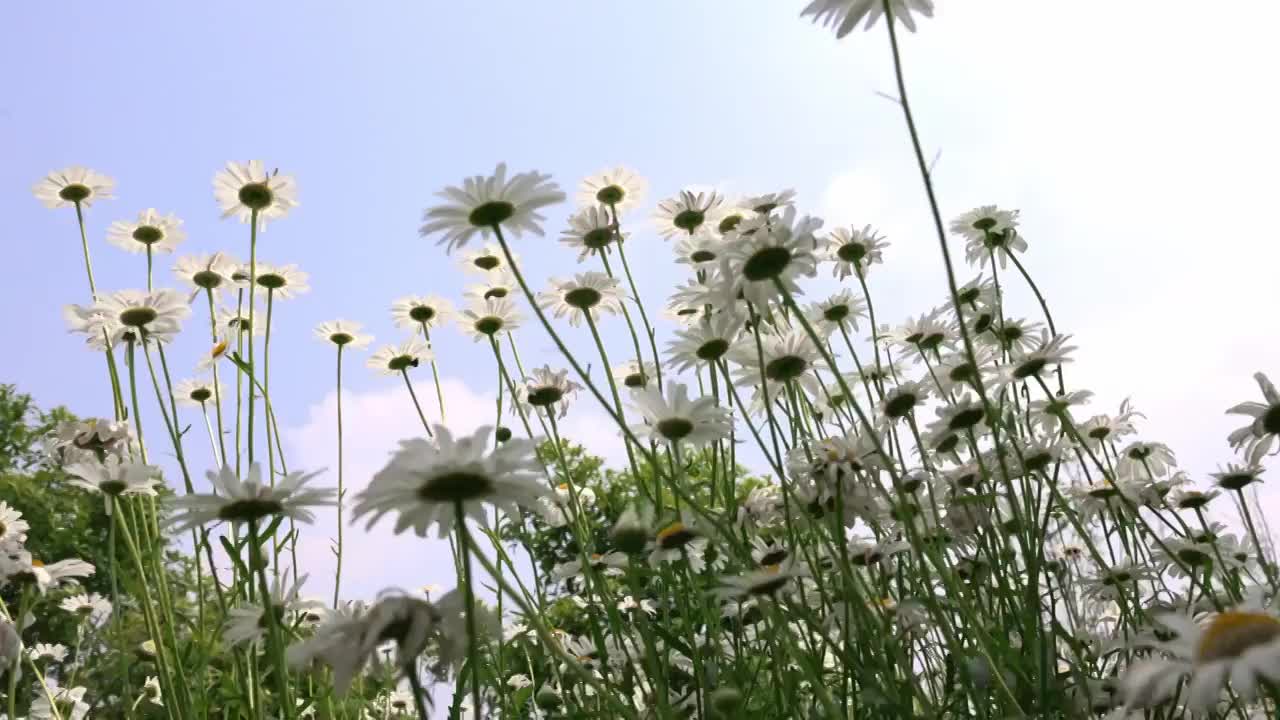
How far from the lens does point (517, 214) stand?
7.39 ft

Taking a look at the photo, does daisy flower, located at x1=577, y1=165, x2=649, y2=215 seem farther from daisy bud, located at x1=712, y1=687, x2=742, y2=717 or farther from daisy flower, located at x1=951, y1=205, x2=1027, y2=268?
daisy bud, located at x1=712, y1=687, x2=742, y2=717

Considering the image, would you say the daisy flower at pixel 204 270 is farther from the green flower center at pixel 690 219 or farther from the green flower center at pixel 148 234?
the green flower center at pixel 690 219

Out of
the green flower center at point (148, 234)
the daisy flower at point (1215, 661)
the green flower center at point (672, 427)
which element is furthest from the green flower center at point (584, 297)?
the daisy flower at point (1215, 661)

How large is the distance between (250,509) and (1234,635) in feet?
4.56

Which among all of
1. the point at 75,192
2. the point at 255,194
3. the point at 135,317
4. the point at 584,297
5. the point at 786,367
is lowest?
the point at 786,367

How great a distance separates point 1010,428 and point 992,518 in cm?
29

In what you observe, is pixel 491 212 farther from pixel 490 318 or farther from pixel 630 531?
pixel 490 318

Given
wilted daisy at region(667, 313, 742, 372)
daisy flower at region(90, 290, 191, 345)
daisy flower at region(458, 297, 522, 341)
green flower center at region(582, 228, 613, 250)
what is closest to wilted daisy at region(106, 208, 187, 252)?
daisy flower at region(90, 290, 191, 345)

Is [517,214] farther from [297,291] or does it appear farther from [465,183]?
[297,291]

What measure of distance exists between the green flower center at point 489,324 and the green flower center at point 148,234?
124cm

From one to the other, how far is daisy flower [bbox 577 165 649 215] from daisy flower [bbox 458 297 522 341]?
0.50 meters

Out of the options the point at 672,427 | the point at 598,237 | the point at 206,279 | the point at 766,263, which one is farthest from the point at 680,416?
the point at 206,279

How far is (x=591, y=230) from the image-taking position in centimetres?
313

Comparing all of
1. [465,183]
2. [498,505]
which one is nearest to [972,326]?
[465,183]
